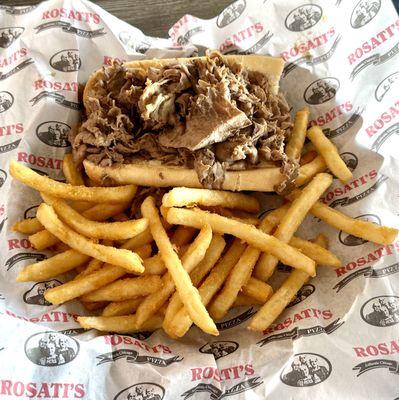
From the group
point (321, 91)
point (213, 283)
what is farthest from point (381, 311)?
point (321, 91)

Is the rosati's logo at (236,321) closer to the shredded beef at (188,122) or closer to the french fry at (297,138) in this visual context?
the shredded beef at (188,122)

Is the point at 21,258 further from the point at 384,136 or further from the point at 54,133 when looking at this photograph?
the point at 384,136

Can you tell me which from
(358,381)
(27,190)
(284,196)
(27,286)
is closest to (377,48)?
(284,196)

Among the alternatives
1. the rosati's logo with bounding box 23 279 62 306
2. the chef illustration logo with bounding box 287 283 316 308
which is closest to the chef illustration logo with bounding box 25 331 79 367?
the rosati's logo with bounding box 23 279 62 306

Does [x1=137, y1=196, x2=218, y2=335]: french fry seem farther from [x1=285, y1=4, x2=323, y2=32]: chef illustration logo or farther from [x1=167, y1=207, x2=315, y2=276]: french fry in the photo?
[x1=285, y1=4, x2=323, y2=32]: chef illustration logo

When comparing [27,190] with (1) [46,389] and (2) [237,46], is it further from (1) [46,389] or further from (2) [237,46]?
(2) [237,46]

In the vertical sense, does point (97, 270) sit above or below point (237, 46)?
below

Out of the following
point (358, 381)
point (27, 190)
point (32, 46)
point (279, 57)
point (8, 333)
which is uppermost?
point (32, 46)
